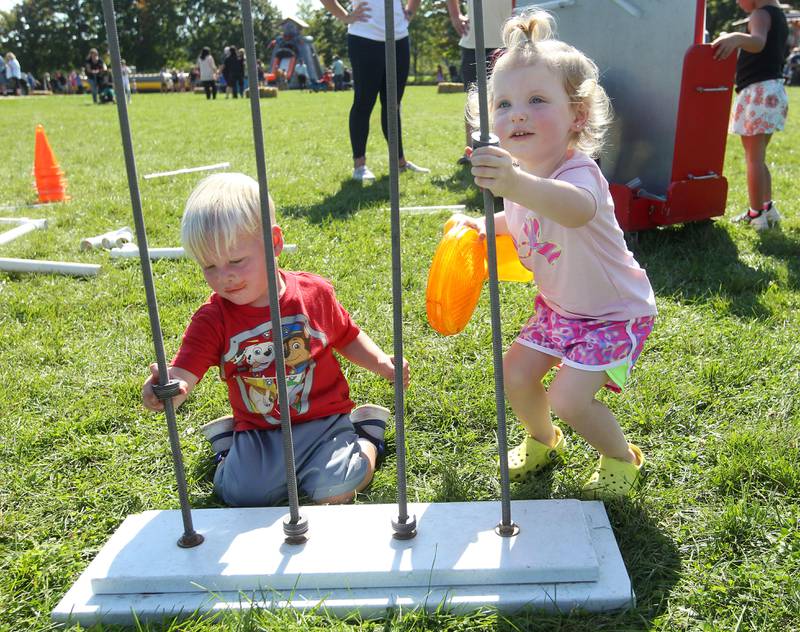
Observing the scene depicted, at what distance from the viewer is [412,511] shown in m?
1.90

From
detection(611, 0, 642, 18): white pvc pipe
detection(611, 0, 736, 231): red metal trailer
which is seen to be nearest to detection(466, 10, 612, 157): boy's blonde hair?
detection(611, 0, 736, 231): red metal trailer

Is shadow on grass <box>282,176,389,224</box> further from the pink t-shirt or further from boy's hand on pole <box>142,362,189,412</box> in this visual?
boy's hand on pole <box>142,362,189,412</box>

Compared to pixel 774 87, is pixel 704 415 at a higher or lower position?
lower

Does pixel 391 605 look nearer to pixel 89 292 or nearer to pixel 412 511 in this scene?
pixel 412 511

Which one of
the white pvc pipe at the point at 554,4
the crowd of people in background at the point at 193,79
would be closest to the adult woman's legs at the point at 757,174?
the white pvc pipe at the point at 554,4

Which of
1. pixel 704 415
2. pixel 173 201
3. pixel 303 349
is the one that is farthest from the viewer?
pixel 173 201

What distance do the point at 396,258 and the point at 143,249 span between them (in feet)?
1.76

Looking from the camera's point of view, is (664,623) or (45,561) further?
(45,561)

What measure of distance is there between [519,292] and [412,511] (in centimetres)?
190

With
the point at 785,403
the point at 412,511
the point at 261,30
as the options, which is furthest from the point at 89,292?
the point at 261,30

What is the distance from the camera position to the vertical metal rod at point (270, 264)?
1428mm

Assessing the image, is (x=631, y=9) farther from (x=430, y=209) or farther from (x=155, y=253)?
(x=155, y=253)

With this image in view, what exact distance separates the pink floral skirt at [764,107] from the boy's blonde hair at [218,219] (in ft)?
12.7

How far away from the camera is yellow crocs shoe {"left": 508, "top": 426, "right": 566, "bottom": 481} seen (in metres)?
2.21
